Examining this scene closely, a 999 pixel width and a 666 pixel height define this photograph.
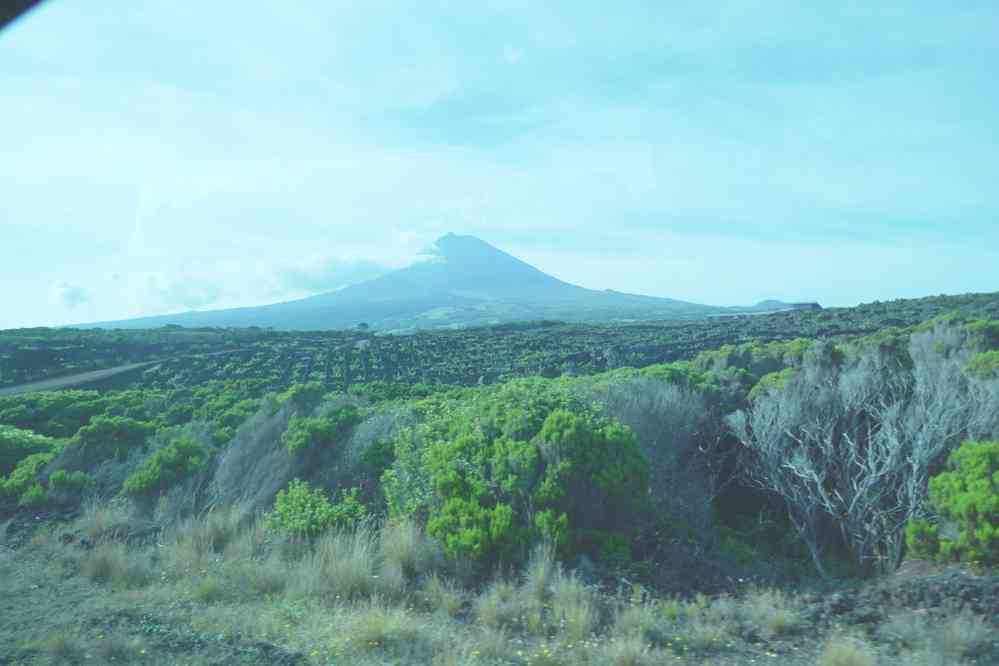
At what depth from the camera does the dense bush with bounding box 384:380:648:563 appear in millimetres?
5977

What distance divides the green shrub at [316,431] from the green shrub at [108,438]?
2461 millimetres

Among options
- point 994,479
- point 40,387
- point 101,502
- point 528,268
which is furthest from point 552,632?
point 528,268

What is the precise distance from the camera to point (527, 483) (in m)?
6.38

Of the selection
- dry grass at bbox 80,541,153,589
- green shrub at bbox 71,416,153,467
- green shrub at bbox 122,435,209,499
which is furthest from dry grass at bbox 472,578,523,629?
green shrub at bbox 71,416,153,467

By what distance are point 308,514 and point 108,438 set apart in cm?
470

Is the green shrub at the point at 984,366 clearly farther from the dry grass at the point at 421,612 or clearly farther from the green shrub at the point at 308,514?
the green shrub at the point at 308,514

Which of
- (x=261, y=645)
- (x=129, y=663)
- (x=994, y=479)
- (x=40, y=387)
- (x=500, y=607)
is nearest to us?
(x=129, y=663)

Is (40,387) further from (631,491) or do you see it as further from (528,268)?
(528,268)

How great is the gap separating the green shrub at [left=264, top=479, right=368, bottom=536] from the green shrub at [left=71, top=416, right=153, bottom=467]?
370cm

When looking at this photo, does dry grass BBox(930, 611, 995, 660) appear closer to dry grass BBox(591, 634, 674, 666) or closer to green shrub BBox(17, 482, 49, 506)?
dry grass BBox(591, 634, 674, 666)

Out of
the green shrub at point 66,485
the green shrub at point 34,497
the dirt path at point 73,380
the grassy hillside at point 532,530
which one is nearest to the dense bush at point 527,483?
the grassy hillside at point 532,530

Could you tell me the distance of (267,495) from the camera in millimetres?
8258

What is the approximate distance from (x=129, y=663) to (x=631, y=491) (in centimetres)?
403

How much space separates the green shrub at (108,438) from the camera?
31.8 ft
